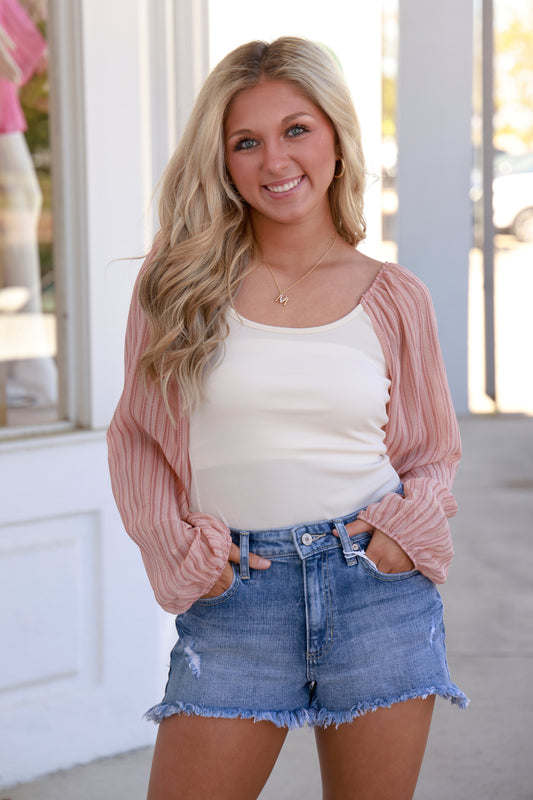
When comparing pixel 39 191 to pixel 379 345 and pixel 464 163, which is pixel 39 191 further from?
pixel 464 163

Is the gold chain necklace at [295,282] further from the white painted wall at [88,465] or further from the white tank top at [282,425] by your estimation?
the white painted wall at [88,465]

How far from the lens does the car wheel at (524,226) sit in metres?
17.3

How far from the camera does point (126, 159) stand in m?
2.96

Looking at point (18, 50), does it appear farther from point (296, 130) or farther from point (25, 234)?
point (296, 130)

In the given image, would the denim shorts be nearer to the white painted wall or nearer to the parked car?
the white painted wall

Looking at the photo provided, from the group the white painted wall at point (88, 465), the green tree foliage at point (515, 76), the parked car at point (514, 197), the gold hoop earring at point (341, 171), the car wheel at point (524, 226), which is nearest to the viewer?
the gold hoop earring at point (341, 171)

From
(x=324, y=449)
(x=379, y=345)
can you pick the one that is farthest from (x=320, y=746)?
(x=379, y=345)

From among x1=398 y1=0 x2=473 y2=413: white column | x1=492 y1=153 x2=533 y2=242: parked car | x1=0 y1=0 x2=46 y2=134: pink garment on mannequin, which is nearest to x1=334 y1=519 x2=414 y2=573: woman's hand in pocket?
x1=0 y1=0 x2=46 y2=134: pink garment on mannequin

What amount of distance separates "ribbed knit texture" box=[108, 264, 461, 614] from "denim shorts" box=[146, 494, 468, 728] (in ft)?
0.25

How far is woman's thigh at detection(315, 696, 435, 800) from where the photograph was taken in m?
1.73

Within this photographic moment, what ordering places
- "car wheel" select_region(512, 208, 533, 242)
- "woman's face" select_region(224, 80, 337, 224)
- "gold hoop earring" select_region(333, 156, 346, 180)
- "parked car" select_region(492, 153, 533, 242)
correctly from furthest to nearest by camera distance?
1. "car wheel" select_region(512, 208, 533, 242)
2. "parked car" select_region(492, 153, 533, 242)
3. "gold hoop earring" select_region(333, 156, 346, 180)
4. "woman's face" select_region(224, 80, 337, 224)

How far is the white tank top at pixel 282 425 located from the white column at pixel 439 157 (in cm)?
639

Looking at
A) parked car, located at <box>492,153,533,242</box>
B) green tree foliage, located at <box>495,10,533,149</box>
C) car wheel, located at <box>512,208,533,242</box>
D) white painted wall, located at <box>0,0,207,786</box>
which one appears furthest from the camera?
green tree foliage, located at <box>495,10,533,149</box>

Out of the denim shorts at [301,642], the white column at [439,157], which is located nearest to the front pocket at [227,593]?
the denim shorts at [301,642]
